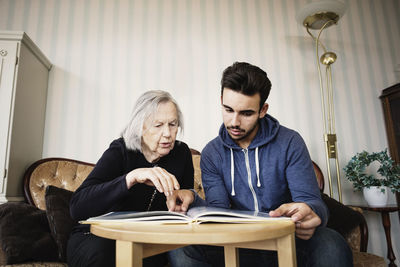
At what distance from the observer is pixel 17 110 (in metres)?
1.90

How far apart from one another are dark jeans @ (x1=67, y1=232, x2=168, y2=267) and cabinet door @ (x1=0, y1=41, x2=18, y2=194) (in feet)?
3.48

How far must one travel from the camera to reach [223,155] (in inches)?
51.1

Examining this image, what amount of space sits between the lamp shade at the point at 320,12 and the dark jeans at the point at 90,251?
213cm

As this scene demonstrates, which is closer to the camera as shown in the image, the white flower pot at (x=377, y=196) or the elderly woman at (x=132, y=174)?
the elderly woman at (x=132, y=174)

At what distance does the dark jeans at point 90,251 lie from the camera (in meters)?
0.94

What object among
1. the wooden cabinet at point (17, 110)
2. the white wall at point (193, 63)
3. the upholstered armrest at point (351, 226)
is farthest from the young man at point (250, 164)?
the wooden cabinet at point (17, 110)

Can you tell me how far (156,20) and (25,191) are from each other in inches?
71.3

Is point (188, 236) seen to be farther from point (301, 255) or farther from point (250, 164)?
point (250, 164)

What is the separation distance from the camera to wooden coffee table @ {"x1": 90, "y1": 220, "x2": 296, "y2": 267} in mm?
538

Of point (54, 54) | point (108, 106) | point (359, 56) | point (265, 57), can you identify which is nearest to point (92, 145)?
point (108, 106)

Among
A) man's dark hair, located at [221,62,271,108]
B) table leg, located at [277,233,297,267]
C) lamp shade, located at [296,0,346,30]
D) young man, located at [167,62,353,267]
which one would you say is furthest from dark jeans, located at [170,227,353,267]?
lamp shade, located at [296,0,346,30]

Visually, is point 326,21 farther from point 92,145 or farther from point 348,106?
point 92,145

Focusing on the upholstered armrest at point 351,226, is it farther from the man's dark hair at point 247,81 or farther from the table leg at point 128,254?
the table leg at point 128,254

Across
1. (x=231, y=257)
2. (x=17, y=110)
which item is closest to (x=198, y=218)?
(x=231, y=257)
